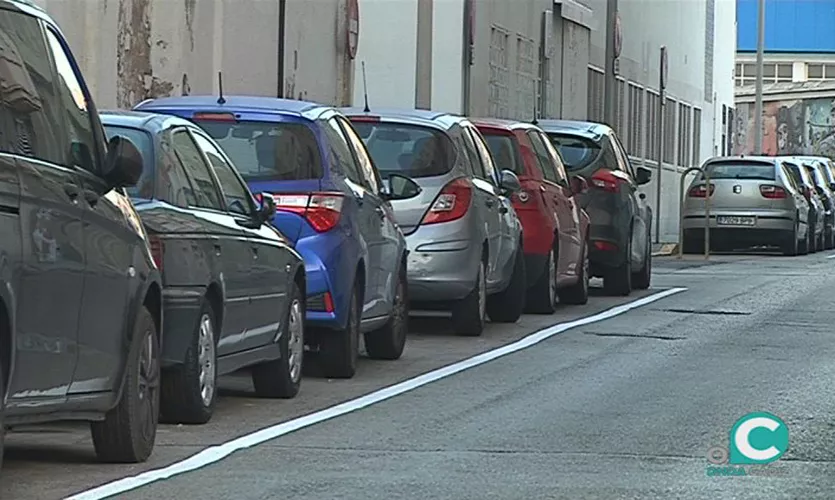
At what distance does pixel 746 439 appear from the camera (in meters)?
8.88

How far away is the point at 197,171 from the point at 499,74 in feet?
85.9

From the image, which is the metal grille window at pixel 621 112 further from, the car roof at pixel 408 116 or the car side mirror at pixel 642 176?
the car roof at pixel 408 116

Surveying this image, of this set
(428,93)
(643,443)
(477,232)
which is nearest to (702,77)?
(428,93)

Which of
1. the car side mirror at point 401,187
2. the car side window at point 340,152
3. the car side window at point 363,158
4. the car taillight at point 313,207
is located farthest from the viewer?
the car side mirror at point 401,187

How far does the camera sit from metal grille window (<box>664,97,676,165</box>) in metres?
53.4

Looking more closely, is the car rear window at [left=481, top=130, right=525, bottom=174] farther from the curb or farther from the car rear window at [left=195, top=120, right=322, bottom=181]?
the curb

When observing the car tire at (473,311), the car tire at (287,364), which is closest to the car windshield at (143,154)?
the car tire at (287,364)

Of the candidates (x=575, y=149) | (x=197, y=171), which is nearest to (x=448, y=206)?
(x=197, y=171)

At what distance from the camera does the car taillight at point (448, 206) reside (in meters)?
15.2

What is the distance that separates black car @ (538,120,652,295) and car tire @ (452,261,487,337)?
499 centimetres

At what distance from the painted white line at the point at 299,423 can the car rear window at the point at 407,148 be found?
1.43 metres

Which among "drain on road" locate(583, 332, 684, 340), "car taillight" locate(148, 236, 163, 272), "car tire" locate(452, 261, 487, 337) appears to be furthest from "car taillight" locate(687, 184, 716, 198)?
"car taillight" locate(148, 236, 163, 272)

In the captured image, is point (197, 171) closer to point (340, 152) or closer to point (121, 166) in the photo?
point (121, 166)

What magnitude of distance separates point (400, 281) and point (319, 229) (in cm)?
203
